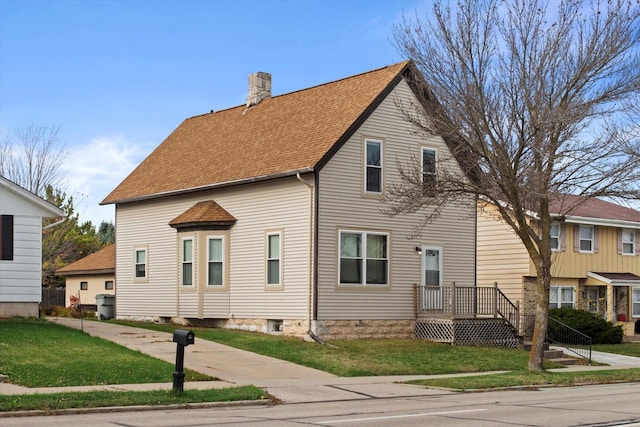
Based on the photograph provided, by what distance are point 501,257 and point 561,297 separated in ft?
11.6

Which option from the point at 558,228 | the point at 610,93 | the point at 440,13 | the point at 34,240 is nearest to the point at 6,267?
the point at 34,240

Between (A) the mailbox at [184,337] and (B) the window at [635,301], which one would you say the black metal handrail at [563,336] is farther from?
(A) the mailbox at [184,337]

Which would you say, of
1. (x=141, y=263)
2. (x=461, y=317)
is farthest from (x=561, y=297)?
(x=141, y=263)

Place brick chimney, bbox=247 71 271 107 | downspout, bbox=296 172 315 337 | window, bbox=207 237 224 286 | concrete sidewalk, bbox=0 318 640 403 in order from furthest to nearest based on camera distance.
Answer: brick chimney, bbox=247 71 271 107
window, bbox=207 237 224 286
downspout, bbox=296 172 315 337
concrete sidewalk, bbox=0 318 640 403

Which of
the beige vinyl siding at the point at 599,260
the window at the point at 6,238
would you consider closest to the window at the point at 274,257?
the window at the point at 6,238

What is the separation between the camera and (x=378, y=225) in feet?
97.1

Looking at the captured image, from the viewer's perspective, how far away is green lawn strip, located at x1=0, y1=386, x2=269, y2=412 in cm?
1470

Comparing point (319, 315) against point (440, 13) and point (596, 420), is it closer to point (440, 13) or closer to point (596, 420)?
point (440, 13)

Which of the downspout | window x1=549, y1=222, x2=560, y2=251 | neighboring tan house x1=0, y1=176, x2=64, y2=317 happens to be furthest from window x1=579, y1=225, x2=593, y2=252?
neighboring tan house x1=0, y1=176, x2=64, y2=317

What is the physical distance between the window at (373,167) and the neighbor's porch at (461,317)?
12.7 ft

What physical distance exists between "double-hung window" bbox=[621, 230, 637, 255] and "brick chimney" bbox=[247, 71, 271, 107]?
18.7 meters

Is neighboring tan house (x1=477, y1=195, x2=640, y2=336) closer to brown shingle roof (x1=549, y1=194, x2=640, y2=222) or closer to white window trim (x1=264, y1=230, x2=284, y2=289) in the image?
brown shingle roof (x1=549, y1=194, x2=640, y2=222)

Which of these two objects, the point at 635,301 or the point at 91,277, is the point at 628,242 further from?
the point at 91,277

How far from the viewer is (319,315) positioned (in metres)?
27.8
